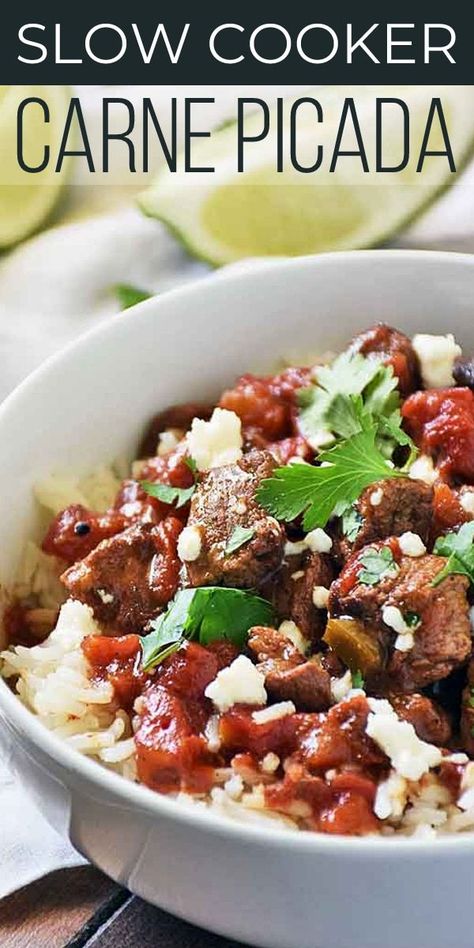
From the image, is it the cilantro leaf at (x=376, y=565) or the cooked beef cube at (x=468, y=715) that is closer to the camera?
the cooked beef cube at (x=468, y=715)

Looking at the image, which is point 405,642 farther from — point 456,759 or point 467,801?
point 467,801

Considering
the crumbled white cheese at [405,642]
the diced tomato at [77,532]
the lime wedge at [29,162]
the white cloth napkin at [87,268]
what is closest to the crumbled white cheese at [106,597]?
the diced tomato at [77,532]

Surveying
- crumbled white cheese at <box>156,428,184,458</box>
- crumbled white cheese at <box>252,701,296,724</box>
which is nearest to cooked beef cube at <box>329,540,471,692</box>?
crumbled white cheese at <box>252,701,296,724</box>

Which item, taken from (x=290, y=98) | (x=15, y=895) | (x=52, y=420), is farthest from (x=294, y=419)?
(x=290, y=98)

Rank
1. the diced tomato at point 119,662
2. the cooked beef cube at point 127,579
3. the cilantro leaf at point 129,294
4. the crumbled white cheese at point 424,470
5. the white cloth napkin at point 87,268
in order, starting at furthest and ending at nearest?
the cilantro leaf at point 129,294, the white cloth napkin at point 87,268, the crumbled white cheese at point 424,470, the cooked beef cube at point 127,579, the diced tomato at point 119,662

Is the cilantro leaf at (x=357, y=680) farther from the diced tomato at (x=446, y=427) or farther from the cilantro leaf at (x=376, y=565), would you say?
the diced tomato at (x=446, y=427)

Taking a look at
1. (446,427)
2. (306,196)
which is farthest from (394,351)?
(306,196)
